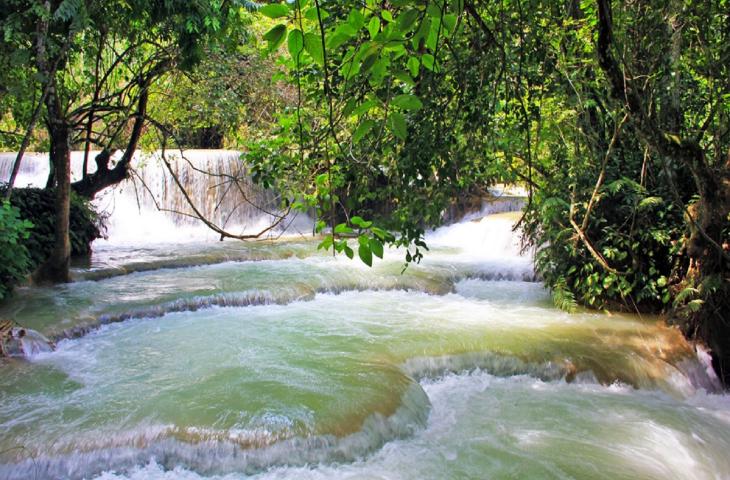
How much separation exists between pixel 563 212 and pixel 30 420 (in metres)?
6.13

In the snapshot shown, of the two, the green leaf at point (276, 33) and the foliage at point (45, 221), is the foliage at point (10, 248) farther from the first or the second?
the green leaf at point (276, 33)

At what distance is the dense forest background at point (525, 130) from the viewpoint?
349 centimetres

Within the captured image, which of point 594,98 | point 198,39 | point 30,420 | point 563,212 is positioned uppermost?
point 198,39

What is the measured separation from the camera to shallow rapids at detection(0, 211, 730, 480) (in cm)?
388

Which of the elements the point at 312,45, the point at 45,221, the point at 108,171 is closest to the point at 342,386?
the point at 312,45

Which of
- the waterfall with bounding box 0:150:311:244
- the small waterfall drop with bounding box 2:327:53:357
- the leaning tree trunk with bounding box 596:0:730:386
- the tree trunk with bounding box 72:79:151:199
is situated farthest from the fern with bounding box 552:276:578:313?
the waterfall with bounding box 0:150:311:244

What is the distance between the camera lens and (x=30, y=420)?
4.13 meters

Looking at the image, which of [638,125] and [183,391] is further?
[183,391]

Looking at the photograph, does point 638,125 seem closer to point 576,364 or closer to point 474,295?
point 576,364

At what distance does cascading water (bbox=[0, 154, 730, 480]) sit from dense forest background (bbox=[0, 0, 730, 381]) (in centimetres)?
78

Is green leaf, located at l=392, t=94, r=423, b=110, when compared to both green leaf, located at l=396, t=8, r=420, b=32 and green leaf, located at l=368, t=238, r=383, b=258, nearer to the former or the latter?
green leaf, located at l=396, t=8, r=420, b=32

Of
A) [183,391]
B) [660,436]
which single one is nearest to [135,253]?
[183,391]

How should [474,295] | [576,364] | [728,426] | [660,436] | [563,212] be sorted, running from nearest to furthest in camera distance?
[660,436], [728,426], [576,364], [563,212], [474,295]

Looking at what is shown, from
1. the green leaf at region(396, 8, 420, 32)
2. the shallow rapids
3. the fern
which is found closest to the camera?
the green leaf at region(396, 8, 420, 32)
